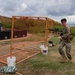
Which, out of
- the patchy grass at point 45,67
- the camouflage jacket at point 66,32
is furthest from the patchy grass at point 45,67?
the camouflage jacket at point 66,32

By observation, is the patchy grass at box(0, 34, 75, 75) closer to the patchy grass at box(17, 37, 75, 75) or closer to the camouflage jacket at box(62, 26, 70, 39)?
the patchy grass at box(17, 37, 75, 75)

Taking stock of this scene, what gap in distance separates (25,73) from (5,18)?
1045 inches

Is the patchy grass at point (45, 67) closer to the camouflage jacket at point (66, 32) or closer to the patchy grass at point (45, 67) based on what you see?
the patchy grass at point (45, 67)

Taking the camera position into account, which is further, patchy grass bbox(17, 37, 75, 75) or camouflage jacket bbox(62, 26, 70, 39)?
camouflage jacket bbox(62, 26, 70, 39)

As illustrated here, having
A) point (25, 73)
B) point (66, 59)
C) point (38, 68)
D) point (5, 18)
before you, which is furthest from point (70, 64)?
point (5, 18)

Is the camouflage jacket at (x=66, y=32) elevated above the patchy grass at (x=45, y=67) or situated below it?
above

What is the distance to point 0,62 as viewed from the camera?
8570 mm

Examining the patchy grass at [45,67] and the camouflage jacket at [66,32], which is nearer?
the patchy grass at [45,67]

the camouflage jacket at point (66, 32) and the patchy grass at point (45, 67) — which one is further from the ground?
the camouflage jacket at point (66, 32)

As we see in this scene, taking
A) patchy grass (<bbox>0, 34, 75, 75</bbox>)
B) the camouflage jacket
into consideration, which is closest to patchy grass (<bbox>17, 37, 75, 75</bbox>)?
patchy grass (<bbox>0, 34, 75, 75</bbox>)

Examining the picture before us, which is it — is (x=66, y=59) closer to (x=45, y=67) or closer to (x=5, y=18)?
(x=45, y=67)

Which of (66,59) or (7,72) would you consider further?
(66,59)

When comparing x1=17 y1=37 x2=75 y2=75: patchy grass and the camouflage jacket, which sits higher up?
the camouflage jacket

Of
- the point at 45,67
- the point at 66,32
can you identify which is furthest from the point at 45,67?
the point at 66,32
